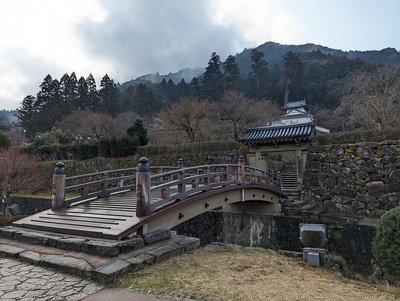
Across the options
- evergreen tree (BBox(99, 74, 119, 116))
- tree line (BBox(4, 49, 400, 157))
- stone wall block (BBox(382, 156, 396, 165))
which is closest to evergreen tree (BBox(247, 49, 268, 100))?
tree line (BBox(4, 49, 400, 157))

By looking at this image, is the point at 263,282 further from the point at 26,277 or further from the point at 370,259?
the point at 370,259

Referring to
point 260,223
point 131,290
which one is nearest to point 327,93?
point 260,223

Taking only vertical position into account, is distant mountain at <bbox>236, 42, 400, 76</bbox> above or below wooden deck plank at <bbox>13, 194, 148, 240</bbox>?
above

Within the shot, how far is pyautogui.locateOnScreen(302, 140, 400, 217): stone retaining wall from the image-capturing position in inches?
505

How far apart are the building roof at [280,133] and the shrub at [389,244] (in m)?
11.0

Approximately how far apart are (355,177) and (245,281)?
12422 mm

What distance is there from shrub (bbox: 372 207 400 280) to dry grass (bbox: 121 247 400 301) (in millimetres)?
744

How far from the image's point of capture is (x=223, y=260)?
4969 millimetres

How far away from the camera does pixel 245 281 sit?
3926 mm

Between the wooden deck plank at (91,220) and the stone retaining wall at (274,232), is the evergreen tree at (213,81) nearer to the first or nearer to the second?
the stone retaining wall at (274,232)

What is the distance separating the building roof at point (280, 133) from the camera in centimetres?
1594

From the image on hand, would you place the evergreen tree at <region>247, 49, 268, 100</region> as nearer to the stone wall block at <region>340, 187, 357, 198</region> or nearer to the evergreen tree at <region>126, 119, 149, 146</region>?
the evergreen tree at <region>126, 119, 149, 146</region>

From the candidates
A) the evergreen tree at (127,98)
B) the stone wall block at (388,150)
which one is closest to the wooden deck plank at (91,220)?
the stone wall block at (388,150)

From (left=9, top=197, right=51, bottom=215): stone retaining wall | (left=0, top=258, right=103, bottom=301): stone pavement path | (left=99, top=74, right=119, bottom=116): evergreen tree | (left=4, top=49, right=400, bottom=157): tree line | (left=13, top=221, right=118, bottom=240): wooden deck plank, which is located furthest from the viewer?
(left=99, top=74, right=119, bottom=116): evergreen tree
